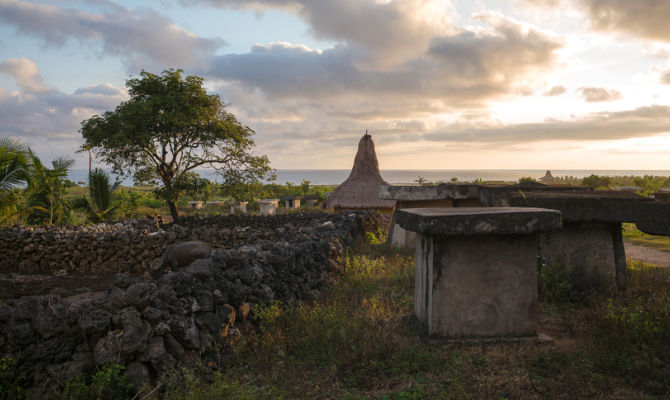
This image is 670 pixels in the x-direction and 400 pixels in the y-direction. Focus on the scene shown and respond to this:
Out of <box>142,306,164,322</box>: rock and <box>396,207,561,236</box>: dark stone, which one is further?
<box>396,207,561,236</box>: dark stone

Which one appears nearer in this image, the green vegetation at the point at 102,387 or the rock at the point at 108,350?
the green vegetation at the point at 102,387

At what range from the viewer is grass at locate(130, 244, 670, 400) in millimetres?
3361

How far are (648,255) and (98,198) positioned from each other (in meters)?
20.4

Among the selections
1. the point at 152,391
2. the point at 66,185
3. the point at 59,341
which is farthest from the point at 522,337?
the point at 66,185

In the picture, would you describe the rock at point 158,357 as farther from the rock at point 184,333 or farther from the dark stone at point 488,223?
the dark stone at point 488,223

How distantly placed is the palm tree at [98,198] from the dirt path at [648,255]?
62.8ft

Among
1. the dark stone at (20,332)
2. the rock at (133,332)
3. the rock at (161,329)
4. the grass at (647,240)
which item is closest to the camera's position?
the dark stone at (20,332)

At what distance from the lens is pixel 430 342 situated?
4.25 meters

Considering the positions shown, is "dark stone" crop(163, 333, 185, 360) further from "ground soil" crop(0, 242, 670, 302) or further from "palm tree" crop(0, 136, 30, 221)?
"palm tree" crop(0, 136, 30, 221)

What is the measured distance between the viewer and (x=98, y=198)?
56.8ft

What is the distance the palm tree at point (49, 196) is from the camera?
15086 millimetres

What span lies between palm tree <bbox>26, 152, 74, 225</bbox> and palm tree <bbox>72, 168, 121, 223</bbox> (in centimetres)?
92

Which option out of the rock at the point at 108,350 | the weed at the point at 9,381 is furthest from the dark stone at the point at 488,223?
the weed at the point at 9,381

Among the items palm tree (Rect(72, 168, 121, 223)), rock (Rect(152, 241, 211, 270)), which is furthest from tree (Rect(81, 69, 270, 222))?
rock (Rect(152, 241, 211, 270))
